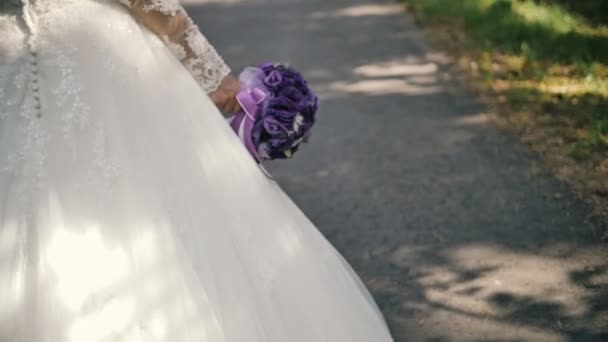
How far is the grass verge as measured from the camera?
5.02 meters

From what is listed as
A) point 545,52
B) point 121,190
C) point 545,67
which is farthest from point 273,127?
point 545,52

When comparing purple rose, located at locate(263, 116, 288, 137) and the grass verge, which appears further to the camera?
the grass verge

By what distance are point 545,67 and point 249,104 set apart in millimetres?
4817

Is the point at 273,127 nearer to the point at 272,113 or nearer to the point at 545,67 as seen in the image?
the point at 272,113

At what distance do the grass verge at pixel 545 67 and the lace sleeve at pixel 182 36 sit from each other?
113 inches

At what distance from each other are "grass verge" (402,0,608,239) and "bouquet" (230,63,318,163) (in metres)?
2.52

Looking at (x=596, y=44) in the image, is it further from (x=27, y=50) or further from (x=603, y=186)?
(x=27, y=50)

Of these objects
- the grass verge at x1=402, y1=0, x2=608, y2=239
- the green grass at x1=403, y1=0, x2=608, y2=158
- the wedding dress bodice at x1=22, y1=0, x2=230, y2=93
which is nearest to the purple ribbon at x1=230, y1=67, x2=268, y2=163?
the wedding dress bodice at x1=22, y1=0, x2=230, y2=93

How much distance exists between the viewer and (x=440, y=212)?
443cm

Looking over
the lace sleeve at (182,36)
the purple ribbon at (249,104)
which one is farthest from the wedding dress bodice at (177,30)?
the purple ribbon at (249,104)

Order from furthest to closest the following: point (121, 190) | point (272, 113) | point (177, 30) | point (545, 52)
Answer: point (545, 52)
point (272, 113)
point (177, 30)
point (121, 190)

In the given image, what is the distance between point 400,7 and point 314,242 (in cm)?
750

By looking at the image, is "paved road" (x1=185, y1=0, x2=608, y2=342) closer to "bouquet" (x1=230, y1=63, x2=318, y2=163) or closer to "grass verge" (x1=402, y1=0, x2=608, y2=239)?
"grass verge" (x1=402, y1=0, x2=608, y2=239)

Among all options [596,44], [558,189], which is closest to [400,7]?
[596,44]
